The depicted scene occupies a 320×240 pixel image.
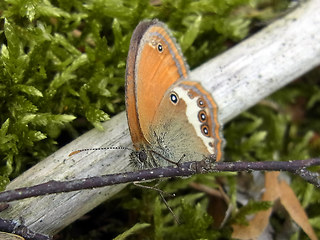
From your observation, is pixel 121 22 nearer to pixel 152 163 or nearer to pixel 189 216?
pixel 152 163

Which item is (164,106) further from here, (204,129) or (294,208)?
(294,208)

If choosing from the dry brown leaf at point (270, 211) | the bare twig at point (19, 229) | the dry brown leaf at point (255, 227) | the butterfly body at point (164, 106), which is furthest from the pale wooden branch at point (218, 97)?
the dry brown leaf at point (255, 227)

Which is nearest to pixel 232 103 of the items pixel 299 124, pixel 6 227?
pixel 299 124

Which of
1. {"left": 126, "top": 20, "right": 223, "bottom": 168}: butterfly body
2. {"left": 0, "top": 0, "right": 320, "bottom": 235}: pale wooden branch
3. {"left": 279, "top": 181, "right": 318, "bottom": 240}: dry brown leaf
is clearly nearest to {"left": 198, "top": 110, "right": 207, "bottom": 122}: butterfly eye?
{"left": 126, "top": 20, "right": 223, "bottom": 168}: butterfly body

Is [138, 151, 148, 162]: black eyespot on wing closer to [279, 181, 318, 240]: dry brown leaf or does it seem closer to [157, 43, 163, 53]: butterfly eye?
[157, 43, 163, 53]: butterfly eye

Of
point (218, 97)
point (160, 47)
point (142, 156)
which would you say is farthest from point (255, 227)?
point (160, 47)
